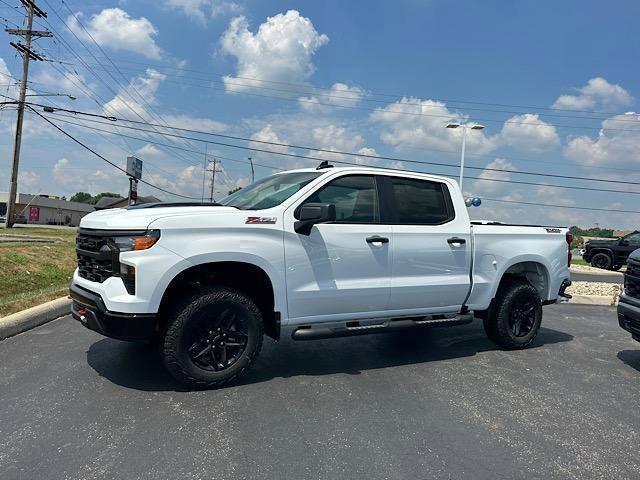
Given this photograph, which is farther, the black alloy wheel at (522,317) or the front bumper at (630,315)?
the black alloy wheel at (522,317)

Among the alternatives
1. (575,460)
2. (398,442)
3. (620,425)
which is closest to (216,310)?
(398,442)

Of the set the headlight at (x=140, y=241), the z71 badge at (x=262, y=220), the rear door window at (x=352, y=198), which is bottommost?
the headlight at (x=140, y=241)

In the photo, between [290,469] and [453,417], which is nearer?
[290,469]

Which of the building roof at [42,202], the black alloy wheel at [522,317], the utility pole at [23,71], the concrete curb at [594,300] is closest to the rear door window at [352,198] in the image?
the black alloy wheel at [522,317]

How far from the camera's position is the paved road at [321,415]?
2.88m

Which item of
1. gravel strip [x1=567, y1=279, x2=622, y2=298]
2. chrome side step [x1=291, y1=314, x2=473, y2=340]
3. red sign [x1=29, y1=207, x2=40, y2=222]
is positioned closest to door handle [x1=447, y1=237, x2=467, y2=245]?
chrome side step [x1=291, y1=314, x2=473, y2=340]

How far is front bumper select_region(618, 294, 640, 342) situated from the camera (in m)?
4.92

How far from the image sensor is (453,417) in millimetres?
3672

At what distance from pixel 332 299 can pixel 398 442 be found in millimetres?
1509

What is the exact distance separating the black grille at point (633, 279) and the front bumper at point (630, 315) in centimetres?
9

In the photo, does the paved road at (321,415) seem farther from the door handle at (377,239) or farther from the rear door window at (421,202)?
the rear door window at (421,202)

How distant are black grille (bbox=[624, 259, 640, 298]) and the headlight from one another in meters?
4.99

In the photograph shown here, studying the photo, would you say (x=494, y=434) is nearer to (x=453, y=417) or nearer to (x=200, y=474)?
(x=453, y=417)

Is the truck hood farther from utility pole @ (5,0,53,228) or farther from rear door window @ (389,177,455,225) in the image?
utility pole @ (5,0,53,228)
